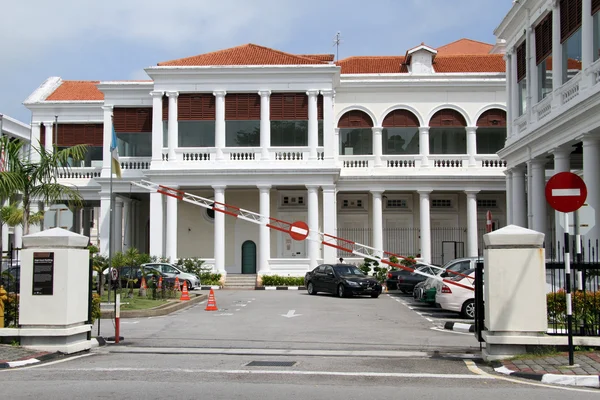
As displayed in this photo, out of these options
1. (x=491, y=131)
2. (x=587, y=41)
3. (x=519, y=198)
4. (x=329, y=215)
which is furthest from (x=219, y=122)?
(x=587, y=41)

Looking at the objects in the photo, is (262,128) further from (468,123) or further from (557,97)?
(557,97)

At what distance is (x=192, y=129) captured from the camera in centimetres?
3925

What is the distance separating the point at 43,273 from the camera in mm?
12320

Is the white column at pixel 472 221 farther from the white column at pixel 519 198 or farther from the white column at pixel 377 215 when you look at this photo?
the white column at pixel 519 198

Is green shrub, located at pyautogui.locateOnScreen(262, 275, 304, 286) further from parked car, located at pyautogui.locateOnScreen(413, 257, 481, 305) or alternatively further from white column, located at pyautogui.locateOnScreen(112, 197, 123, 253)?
parked car, located at pyautogui.locateOnScreen(413, 257, 481, 305)

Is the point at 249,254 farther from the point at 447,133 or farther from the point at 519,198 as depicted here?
the point at 519,198

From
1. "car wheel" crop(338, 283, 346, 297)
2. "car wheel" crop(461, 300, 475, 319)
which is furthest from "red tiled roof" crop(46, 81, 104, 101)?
"car wheel" crop(461, 300, 475, 319)

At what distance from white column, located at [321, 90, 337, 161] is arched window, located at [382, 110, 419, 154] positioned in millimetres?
5158

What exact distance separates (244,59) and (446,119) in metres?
12.8

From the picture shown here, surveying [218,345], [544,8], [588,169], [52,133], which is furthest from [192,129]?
[218,345]

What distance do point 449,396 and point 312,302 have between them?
17941 millimetres

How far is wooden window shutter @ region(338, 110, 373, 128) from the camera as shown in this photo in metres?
42.4

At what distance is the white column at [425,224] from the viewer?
134ft

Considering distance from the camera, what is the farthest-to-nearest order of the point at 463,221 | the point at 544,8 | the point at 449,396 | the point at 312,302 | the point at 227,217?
the point at 463,221 < the point at 227,217 < the point at 312,302 < the point at 544,8 < the point at 449,396
